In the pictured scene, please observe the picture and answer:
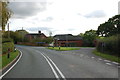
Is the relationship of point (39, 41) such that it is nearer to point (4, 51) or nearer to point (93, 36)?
point (93, 36)

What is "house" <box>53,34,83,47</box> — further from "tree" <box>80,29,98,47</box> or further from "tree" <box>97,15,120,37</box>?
"tree" <box>97,15,120,37</box>

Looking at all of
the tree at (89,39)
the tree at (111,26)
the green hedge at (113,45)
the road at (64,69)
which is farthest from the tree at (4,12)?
the tree at (89,39)

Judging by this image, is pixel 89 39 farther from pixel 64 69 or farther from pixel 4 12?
pixel 64 69

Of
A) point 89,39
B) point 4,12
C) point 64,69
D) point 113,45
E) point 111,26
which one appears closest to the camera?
point 64,69

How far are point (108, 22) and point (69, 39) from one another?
35.0 m

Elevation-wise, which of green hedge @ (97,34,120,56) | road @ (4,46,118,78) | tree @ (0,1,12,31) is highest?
tree @ (0,1,12,31)

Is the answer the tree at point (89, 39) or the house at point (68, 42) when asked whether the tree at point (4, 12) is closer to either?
the tree at point (89, 39)

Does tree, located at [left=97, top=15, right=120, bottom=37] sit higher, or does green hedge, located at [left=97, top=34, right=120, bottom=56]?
tree, located at [left=97, top=15, right=120, bottom=37]

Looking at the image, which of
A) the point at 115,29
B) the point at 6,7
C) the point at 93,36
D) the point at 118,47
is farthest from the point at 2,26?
the point at 93,36

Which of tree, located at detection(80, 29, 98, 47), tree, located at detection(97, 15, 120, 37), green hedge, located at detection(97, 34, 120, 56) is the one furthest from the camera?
tree, located at detection(80, 29, 98, 47)

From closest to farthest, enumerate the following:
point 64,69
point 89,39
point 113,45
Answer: point 64,69 → point 113,45 → point 89,39

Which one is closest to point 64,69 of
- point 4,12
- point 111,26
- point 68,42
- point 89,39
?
point 4,12

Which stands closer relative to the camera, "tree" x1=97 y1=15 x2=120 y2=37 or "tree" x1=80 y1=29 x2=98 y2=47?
"tree" x1=97 y1=15 x2=120 y2=37

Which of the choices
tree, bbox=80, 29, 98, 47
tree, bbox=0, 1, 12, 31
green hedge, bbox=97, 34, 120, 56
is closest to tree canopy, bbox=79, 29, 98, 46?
tree, bbox=80, 29, 98, 47
